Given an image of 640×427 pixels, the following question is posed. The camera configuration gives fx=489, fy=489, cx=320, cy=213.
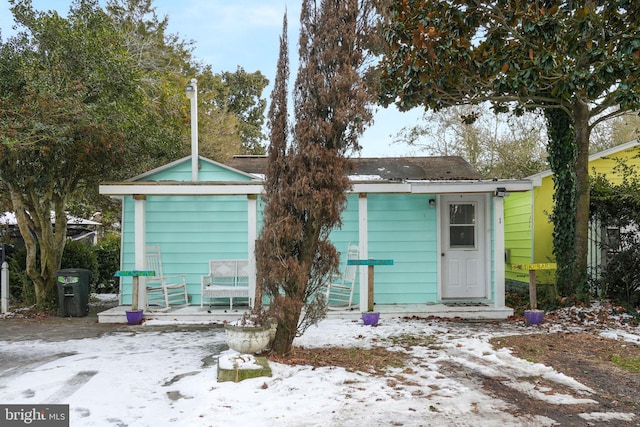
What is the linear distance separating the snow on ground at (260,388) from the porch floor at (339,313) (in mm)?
1466

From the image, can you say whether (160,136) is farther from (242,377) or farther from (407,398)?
(407,398)

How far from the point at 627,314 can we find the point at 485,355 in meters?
3.76

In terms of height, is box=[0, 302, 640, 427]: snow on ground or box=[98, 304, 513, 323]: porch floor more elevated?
box=[98, 304, 513, 323]: porch floor

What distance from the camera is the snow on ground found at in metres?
3.52

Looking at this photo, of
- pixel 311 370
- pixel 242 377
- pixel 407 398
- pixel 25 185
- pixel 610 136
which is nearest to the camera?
pixel 407 398

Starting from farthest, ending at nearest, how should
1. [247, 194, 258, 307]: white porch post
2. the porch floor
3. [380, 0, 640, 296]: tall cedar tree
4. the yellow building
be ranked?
the yellow building
[247, 194, 258, 307]: white porch post
the porch floor
[380, 0, 640, 296]: tall cedar tree

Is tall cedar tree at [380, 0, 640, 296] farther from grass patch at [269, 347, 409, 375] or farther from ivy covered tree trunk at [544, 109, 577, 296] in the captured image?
grass patch at [269, 347, 409, 375]

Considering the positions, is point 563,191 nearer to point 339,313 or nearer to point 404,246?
point 404,246

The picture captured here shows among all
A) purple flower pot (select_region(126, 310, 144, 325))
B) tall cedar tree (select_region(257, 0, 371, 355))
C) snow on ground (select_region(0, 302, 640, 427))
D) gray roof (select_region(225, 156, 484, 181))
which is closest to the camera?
snow on ground (select_region(0, 302, 640, 427))

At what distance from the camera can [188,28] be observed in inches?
822

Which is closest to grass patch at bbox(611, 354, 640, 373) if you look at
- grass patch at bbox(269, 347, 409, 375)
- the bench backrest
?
grass patch at bbox(269, 347, 409, 375)

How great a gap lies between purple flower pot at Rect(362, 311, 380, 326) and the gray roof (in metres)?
2.56

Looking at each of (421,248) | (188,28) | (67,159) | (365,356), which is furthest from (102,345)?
(188,28)

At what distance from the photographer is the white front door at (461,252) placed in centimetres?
852
